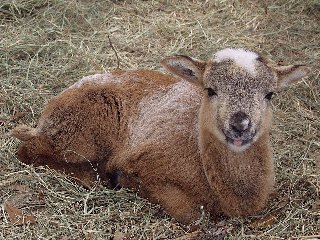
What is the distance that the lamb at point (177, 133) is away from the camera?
16.3 feet

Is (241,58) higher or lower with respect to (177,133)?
higher

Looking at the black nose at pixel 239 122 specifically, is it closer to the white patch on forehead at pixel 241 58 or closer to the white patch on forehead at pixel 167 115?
the white patch on forehead at pixel 241 58

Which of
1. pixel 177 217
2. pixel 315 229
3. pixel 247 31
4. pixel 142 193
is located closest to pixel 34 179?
pixel 142 193

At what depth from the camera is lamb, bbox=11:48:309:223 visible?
16.3ft

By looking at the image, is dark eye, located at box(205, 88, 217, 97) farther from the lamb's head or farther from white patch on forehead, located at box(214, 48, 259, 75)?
white patch on forehead, located at box(214, 48, 259, 75)

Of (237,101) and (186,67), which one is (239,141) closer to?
(237,101)

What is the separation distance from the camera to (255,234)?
527cm

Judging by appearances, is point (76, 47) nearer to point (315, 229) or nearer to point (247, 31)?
point (247, 31)

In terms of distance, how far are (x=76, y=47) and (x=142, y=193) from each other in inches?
139

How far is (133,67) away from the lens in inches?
323

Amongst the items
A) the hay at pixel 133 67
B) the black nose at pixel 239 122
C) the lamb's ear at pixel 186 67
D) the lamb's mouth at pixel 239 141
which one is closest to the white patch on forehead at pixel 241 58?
the lamb's ear at pixel 186 67

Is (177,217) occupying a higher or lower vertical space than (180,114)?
lower

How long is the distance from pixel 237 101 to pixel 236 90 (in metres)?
0.11

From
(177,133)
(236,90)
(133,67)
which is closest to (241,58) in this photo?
(236,90)
